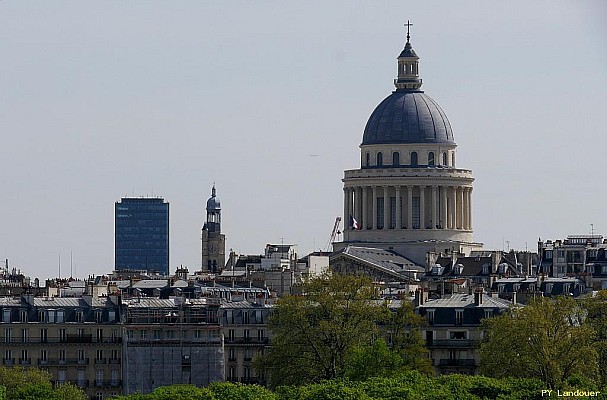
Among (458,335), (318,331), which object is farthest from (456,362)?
(318,331)

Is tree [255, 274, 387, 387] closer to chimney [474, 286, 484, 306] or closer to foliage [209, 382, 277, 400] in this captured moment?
chimney [474, 286, 484, 306]

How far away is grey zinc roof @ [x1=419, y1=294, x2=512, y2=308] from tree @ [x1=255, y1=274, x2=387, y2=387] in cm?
476

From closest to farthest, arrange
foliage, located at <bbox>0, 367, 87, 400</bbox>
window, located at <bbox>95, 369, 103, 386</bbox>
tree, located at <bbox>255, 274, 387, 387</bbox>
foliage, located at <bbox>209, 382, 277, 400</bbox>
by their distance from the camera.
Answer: foliage, located at <bbox>209, 382, 277, 400</bbox> → foliage, located at <bbox>0, 367, 87, 400</bbox> → tree, located at <bbox>255, 274, 387, 387</bbox> → window, located at <bbox>95, 369, 103, 386</bbox>

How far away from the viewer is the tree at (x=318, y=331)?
12544 cm

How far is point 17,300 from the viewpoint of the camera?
137750 millimetres

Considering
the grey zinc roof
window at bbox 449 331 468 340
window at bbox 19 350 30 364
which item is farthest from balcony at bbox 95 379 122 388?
window at bbox 449 331 468 340

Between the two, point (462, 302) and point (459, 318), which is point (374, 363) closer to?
point (459, 318)

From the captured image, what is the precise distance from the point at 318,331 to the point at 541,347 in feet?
47.1

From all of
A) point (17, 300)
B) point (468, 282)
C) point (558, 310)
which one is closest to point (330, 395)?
point (558, 310)

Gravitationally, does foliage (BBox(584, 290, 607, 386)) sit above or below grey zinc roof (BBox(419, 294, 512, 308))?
below

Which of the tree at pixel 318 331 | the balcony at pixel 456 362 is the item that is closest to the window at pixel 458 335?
the balcony at pixel 456 362

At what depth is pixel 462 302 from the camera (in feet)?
444

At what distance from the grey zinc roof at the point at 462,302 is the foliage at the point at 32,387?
1754 centimetres

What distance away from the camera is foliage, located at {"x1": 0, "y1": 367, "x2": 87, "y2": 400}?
11450 cm
